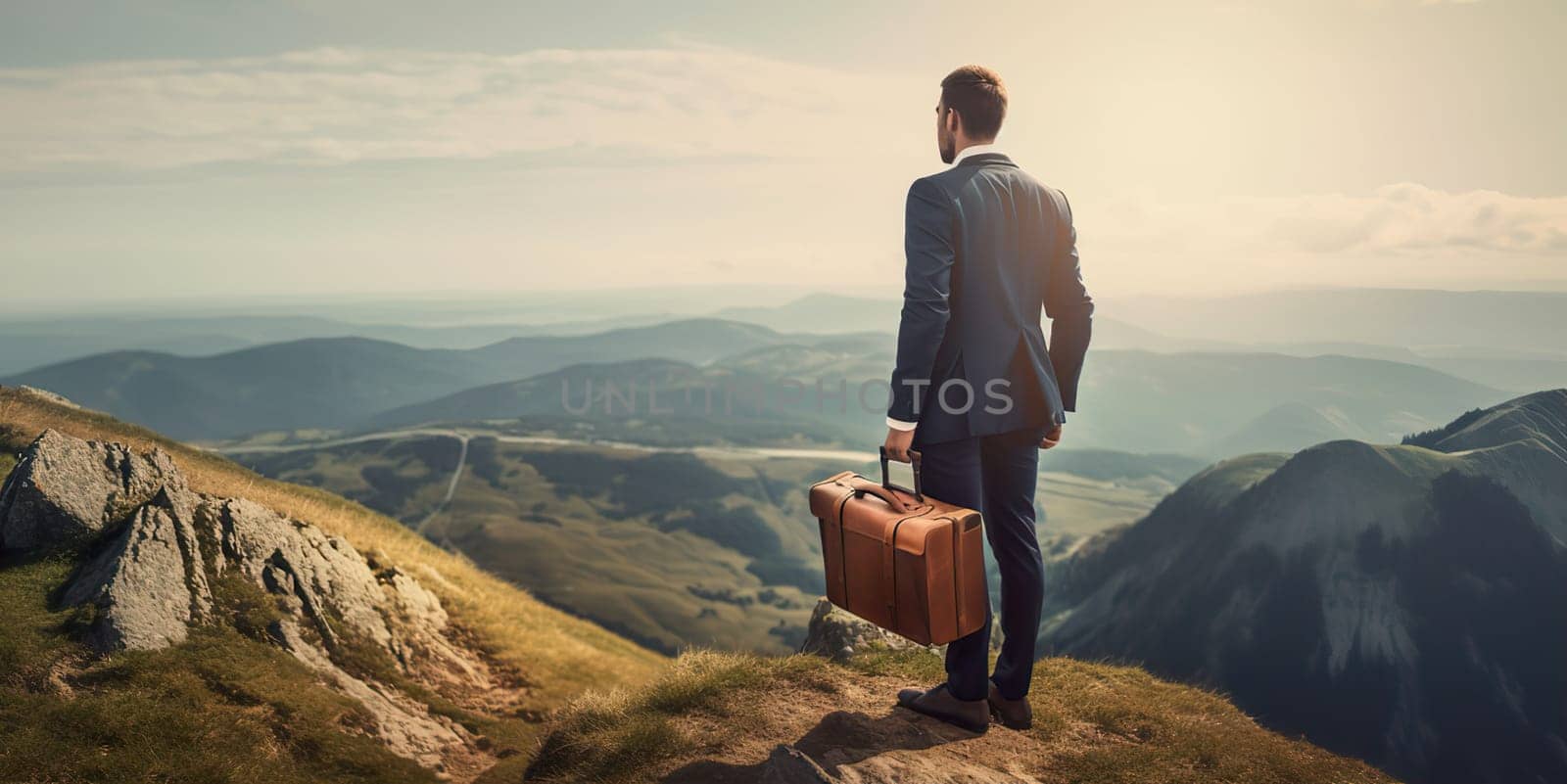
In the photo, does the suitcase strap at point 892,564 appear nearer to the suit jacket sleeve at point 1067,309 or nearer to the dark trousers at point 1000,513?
the dark trousers at point 1000,513

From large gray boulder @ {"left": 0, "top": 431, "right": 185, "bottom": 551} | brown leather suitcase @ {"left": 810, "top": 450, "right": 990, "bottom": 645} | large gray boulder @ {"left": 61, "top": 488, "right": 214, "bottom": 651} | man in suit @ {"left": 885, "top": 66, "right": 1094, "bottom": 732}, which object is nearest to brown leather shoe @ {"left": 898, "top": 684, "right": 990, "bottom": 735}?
man in suit @ {"left": 885, "top": 66, "right": 1094, "bottom": 732}

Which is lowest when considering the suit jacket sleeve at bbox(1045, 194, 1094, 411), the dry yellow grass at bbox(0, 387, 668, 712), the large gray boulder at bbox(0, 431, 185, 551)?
the dry yellow grass at bbox(0, 387, 668, 712)

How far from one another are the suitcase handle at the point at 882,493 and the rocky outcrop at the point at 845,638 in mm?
4799

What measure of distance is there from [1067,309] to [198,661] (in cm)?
1207

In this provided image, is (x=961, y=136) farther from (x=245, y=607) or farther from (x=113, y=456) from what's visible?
(x=113, y=456)

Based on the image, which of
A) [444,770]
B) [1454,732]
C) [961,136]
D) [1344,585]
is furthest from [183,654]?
[1344,585]

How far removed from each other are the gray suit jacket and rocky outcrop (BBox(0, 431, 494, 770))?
1021cm

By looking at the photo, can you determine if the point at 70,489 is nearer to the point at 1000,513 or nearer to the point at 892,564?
the point at 892,564

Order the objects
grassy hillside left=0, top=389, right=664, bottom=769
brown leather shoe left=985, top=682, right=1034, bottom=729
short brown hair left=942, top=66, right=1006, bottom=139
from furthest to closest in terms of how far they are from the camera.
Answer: grassy hillside left=0, top=389, right=664, bottom=769
brown leather shoe left=985, top=682, right=1034, bottom=729
short brown hair left=942, top=66, right=1006, bottom=139

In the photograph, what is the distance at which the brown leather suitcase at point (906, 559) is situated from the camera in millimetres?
6422

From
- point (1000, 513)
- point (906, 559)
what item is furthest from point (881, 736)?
point (1000, 513)

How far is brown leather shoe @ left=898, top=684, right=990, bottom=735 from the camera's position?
303 inches

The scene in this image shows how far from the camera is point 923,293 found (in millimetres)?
6535

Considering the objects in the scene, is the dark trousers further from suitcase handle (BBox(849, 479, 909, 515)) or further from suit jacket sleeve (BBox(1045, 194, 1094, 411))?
suit jacket sleeve (BBox(1045, 194, 1094, 411))
